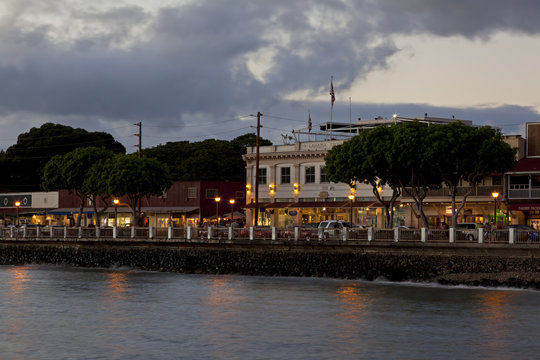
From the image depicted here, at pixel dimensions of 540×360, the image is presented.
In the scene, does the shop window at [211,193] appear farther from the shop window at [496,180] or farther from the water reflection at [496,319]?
the water reflection at [496,319]

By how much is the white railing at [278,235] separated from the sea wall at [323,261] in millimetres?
607

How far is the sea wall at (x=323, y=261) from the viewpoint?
47.4 meters

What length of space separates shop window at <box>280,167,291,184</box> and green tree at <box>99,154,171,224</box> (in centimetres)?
1194

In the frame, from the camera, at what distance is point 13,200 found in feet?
347

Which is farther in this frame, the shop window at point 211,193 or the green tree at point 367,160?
the shop window at point 211,193

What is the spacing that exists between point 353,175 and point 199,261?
473 inches

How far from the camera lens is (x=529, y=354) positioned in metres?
28.7

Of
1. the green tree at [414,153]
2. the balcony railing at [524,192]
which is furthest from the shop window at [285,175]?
the green tree at [414,153]

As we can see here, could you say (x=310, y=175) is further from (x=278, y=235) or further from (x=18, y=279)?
(x=18, y=279)

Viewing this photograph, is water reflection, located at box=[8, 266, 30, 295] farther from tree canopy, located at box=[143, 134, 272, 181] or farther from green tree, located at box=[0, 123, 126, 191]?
green tree, located at box=[0, 123, 126, 191]

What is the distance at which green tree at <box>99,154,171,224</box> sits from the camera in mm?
72375

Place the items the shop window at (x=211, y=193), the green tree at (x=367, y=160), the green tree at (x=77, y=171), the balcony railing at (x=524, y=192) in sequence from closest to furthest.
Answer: the green tree at (x=367, y=160), the balcony railing at (x=524, y=192), the green tree at (x=77, y=171), the shop window at (x=211, y=193)

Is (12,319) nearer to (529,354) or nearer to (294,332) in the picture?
(294,332)

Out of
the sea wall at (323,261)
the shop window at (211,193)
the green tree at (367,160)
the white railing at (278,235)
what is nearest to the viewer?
the sea wall at (323,261)
